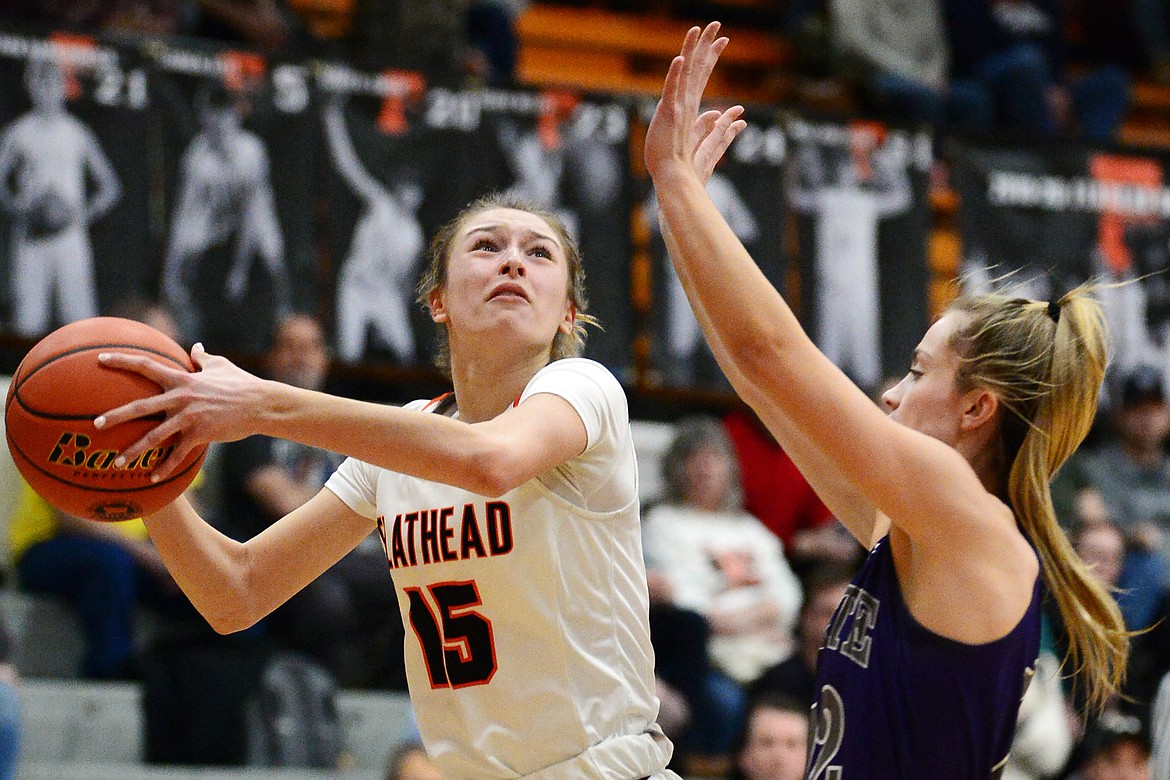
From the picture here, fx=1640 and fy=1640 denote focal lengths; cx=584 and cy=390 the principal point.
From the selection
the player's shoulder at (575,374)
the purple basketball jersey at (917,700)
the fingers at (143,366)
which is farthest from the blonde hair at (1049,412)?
the fingers at (143,366)

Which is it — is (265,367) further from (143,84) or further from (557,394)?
(557,394)

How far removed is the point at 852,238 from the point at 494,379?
634 cm

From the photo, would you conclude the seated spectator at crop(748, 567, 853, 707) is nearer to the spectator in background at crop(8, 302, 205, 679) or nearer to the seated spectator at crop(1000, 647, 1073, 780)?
the seated spectator at crop(1000, 647, 1073, 780)

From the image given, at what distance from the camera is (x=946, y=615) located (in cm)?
279

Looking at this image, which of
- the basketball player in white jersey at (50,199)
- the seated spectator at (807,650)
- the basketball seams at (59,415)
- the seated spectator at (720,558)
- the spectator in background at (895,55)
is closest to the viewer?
the basketball seams at (59,415)

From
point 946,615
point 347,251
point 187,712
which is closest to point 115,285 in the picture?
point 347,251

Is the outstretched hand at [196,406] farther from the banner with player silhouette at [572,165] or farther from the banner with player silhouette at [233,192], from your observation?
the banner with player silhouette at [572,165]

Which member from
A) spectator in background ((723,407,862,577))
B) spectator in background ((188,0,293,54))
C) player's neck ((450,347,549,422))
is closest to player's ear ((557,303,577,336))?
player's neck ((450,347,549,422))

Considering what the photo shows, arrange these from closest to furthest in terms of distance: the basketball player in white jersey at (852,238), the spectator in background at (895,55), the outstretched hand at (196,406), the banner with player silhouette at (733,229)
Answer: the outstretched hand at (196,406) → the banner with player silhouette at (733,229) → the basketball player in white jersey at (852,238) → the spectator in background at (895,55)

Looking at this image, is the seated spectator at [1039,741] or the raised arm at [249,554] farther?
the seated spectator at [1039,741]

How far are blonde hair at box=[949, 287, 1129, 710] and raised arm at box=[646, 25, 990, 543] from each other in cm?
20

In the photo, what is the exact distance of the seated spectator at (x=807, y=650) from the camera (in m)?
6.77

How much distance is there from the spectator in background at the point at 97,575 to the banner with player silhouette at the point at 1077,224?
5.22 metres

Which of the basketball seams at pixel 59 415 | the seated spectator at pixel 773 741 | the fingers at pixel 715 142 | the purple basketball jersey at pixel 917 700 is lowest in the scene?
the seated spectator at pixel 773 741
